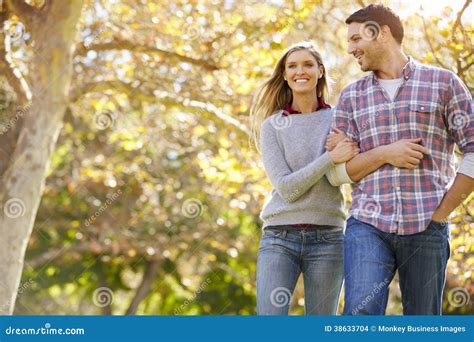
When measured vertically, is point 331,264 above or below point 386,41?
below

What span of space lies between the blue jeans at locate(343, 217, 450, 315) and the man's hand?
0.31 meters

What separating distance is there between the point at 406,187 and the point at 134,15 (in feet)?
22.4

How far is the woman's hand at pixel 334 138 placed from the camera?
4320 millimetres

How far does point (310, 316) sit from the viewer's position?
4363 mm

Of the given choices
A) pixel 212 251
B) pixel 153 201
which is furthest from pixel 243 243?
pixel 153 201

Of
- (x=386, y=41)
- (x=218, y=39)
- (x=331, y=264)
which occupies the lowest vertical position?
(x=331, y=264)

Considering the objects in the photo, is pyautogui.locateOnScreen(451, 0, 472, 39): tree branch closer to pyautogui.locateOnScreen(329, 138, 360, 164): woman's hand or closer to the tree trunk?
pyautogui.locateOnScreen(329, 138, 360, 164): woman's hand

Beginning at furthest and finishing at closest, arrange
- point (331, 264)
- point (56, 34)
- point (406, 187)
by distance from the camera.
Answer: point (56, 34), point (331, 264), point (406, 187)

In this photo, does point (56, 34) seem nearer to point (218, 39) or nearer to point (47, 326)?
point (218, 39)
